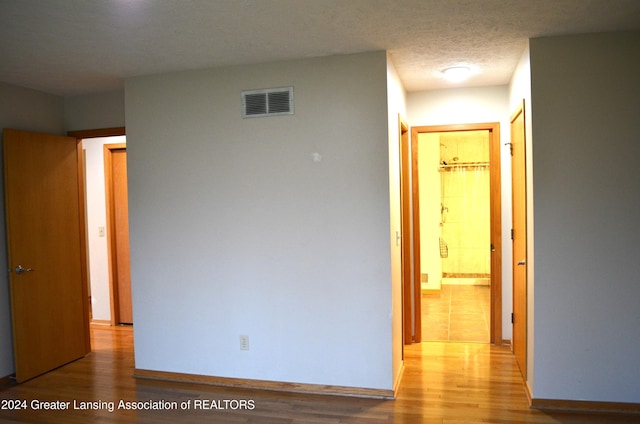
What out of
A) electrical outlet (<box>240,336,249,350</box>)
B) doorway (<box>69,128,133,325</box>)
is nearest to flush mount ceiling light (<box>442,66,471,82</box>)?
electrical outlet (<box>240,336,249,350</box>)

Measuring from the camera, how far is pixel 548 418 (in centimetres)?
296

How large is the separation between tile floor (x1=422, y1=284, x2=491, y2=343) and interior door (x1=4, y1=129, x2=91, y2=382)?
3.38m

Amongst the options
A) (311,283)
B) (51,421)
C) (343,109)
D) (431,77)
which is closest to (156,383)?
(51,421)

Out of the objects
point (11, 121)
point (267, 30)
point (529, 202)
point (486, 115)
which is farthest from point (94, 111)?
point (529, 202)

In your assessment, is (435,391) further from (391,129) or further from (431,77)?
(431,77)

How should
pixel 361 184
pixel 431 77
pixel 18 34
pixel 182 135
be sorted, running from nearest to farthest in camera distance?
pixel 18 34
pixel 361 184
pixel 182 135
pixel 431 77

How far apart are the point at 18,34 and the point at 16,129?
159 cm

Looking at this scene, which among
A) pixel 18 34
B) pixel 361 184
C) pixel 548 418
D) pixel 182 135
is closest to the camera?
pixel 18 34

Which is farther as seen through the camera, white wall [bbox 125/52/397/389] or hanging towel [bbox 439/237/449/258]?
hanging towel [bbox 439/237/449/258]

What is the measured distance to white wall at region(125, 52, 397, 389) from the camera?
331 cm

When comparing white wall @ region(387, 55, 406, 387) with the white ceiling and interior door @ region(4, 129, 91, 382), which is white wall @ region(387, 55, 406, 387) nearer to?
the white ceiling

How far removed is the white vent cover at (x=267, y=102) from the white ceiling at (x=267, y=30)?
235 mm

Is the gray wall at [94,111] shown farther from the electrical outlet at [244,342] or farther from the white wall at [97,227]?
the electrical outlet at [244,342]

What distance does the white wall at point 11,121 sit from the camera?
385 cm
